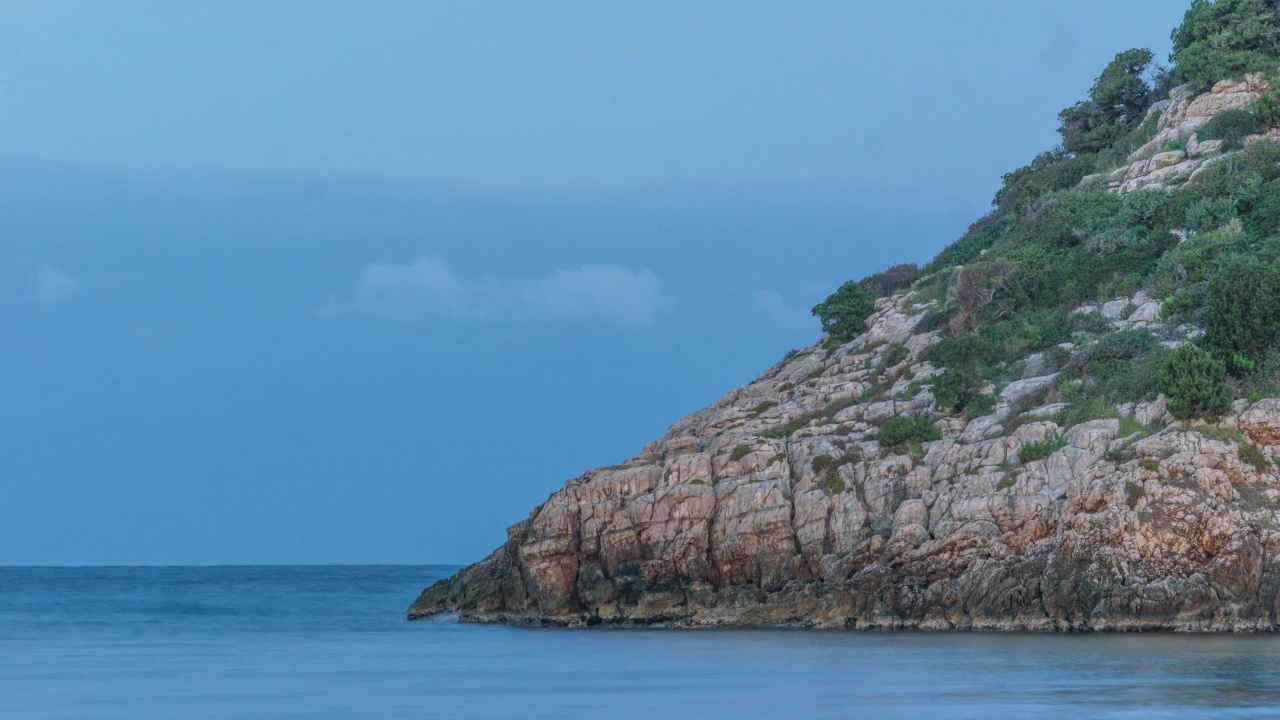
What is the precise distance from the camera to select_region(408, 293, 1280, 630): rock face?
38.0 meters

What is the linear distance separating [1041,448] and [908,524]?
4.93 metres

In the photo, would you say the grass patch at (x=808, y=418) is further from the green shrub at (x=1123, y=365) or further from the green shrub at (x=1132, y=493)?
the green shrub at (x=1132, y=493)

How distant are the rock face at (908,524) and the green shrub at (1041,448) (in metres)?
0.07

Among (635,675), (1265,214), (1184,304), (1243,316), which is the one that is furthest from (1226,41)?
(635,675)

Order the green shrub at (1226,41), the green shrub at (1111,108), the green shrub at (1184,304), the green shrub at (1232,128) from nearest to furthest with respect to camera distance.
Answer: the green shrub at (1184,304)
the green shrub at (1232,128)
the green shrub at (1226,41)
the green shrub at (1111,108)

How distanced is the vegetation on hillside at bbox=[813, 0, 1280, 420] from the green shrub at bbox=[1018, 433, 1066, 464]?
2.07m

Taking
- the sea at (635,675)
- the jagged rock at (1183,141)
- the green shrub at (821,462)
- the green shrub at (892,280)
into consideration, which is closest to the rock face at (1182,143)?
the jagged rock at (1183,141)

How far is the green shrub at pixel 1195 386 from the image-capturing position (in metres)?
40.3

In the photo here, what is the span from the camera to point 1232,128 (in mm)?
58812

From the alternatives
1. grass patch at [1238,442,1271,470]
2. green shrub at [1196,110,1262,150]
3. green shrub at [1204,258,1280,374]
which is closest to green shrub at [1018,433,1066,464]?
grass patch at [1238,442,1271,470]

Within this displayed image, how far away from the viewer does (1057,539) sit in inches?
1547

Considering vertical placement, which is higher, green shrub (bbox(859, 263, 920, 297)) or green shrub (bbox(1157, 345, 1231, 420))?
green shrub (bbox(859, 263, 920, 297))

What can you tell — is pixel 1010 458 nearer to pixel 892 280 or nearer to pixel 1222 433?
pixel 1222 433

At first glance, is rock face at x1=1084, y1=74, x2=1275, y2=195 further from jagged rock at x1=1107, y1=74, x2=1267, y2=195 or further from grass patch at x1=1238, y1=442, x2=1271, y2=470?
grass patch at x1=1238, y1=442, x2=1271, y2=470
